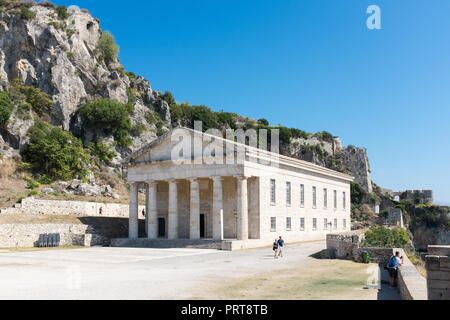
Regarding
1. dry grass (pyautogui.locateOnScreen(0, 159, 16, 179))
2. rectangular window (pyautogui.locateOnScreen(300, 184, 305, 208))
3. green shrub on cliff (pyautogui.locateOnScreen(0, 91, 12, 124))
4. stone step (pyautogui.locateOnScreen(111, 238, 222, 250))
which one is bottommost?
stone step (pyautogui.locateOnScreen(111, 238, 222, 250))

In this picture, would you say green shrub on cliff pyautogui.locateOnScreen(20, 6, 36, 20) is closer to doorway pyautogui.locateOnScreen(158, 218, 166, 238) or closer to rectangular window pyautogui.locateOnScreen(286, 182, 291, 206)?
doorway pyautogui.locateOnScreen(158, 218, 166, 238)

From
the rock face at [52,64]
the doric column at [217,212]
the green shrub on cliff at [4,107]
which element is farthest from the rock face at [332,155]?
the doric column at [217,212]

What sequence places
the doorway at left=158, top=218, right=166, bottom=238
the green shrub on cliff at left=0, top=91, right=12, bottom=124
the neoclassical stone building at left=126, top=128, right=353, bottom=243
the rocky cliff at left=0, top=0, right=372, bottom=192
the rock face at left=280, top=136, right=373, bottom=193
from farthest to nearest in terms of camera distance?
the rock face at left=280, top=136, right=373, bottom=193
the rocky cliff at left=0, top=0, right=372, bottom=192
the green shrub on cliff at left=0, top=91, right=12, bottom=124
the doorway at left=158, top=218, right=166, bottom=238
the neoclassical stone building at left=126, top=128, right=353, bottom=243

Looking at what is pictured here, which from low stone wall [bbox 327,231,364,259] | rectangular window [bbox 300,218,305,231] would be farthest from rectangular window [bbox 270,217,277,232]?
low stone wall [bbox 327,231,364,259]

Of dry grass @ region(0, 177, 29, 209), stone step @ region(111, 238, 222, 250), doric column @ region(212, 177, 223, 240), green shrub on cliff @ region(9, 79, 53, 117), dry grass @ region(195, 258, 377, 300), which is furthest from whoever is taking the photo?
green shrub on cliff @ region(9, 79, 53, 117)

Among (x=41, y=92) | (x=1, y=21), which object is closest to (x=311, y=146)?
(x=41, y=92)

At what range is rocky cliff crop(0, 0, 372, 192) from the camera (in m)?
65.6

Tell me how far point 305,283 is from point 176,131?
23926 millimetres

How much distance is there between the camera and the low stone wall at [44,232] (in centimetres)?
3400

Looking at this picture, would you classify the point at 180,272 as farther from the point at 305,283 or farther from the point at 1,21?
the point at 1,21

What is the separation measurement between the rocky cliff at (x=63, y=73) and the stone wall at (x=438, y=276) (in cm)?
5674

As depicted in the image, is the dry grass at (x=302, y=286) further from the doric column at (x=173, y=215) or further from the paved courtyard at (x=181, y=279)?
the doric column at (x=173, y=215)

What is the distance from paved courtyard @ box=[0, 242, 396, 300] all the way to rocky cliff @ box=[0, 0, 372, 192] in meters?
41.4

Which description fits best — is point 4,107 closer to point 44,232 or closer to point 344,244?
point 44,232
